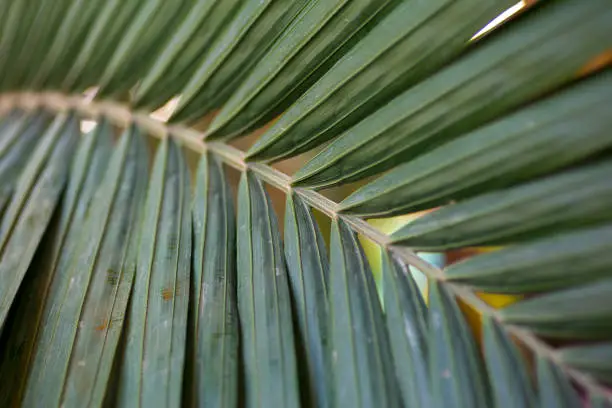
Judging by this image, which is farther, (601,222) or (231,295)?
(231,295)

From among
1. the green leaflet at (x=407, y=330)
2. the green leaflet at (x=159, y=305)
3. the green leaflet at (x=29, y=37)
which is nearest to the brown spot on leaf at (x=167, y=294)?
the green leaflet at (x=159, y=305)

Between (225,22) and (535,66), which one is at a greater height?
(225,22)

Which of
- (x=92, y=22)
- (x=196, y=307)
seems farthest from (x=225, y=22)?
(x=196, y=307)

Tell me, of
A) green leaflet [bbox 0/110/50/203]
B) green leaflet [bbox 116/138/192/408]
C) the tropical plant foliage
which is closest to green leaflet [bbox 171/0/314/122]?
the tropical plant foliage

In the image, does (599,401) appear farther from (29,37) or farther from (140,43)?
(29,37)

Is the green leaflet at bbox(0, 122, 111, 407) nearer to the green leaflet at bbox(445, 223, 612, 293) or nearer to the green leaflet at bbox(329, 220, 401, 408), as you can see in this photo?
the green leaflet at bbox(329, 220, 401, 408)

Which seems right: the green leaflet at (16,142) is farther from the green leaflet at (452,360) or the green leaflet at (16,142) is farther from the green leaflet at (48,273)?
the green leaflet at (452,360)

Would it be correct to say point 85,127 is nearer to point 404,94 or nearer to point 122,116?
point 122,116
